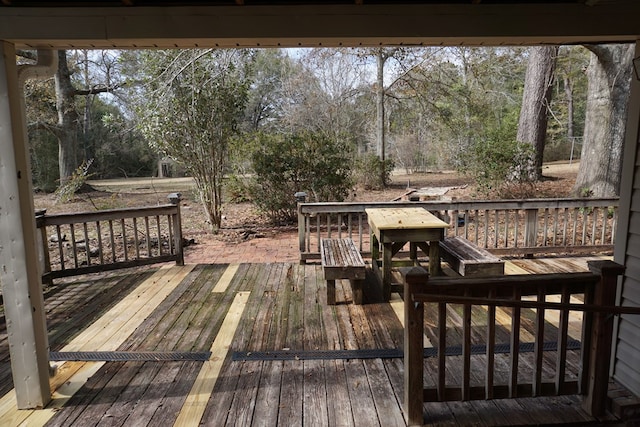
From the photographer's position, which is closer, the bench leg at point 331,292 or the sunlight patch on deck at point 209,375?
the sunlight patch on deck at point 209,375

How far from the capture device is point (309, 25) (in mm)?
2285

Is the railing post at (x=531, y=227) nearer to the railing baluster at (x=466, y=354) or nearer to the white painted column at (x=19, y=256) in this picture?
the railing baluster at (x=466, y=354)

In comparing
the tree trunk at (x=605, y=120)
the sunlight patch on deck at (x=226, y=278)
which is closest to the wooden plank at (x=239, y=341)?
the sunlight patch on deck at (x=226, y=278)

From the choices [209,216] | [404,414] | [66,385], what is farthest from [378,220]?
[209,216]

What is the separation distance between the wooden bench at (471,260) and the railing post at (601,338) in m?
1.29

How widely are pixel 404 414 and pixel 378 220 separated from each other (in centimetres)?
220

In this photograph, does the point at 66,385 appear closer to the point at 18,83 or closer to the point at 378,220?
the point at 18,83

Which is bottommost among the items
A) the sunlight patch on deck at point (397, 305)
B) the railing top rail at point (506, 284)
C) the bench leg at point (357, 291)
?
the sunlight patch on deck at point (397, 305)

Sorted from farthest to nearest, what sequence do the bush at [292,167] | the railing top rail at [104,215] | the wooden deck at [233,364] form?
the bush at [292,167], the railing top rail at [104,215], the wooden deck at [233,364]

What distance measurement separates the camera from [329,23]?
2287 millimetres

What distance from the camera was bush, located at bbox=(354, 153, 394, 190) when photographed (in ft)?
41.6

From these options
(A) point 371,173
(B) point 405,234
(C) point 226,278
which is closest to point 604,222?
(B) point 405,234

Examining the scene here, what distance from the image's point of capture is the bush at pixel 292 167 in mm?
8250

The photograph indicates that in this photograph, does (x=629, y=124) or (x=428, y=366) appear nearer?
(x=629, y=124)
